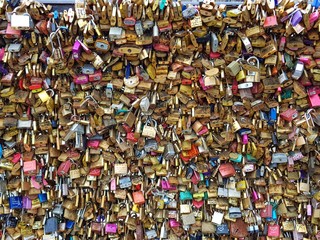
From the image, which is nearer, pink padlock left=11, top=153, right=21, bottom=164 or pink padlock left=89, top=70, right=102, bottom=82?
pink padlock left=89, top=70, right=102, bottom=82

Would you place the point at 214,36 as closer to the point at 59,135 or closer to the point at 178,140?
the point at 178,140

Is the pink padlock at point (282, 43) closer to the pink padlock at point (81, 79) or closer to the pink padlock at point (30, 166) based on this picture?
the pink padlock at point (81, 79)

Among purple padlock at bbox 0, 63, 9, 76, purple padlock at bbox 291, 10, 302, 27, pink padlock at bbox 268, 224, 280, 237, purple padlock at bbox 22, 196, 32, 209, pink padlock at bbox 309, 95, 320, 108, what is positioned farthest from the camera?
pink padlock at bbox 268, 224, 280, 237

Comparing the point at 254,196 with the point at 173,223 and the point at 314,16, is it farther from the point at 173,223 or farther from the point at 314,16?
the point at 314,16

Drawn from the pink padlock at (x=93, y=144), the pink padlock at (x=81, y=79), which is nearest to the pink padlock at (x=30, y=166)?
the pink padlock at (x=93, y=144)

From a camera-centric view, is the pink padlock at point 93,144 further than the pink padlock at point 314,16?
Yes

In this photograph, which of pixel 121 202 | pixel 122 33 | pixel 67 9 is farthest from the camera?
pixel 121 202

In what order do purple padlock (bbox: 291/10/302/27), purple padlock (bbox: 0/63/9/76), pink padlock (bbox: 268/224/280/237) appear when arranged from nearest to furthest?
1. purple padlock (bbox: 291/10/302/27)
2. purple padlock (bbox: 0/63/9/76)
3. pink padlock (bbox: 268/224/280/237)

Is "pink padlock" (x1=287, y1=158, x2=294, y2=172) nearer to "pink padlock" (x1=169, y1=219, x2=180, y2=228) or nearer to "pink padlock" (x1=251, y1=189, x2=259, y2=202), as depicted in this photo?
"pink padlock" (x1=251, y1=189, x2=259, y2=202)

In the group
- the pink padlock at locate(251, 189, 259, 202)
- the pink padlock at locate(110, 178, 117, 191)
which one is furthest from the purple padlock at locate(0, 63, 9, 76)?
the pink padlock at locate(251, 189, 259, 202)

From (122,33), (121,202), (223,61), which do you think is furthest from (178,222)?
(122,33)

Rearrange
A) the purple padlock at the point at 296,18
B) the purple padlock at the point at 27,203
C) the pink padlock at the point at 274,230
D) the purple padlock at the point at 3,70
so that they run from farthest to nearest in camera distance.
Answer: the pink padlock at the point at 274,230
the purple padlock at the point at 27,203
the purple padlock at the point at 3,70
the purple padlock at the point at 296,18
